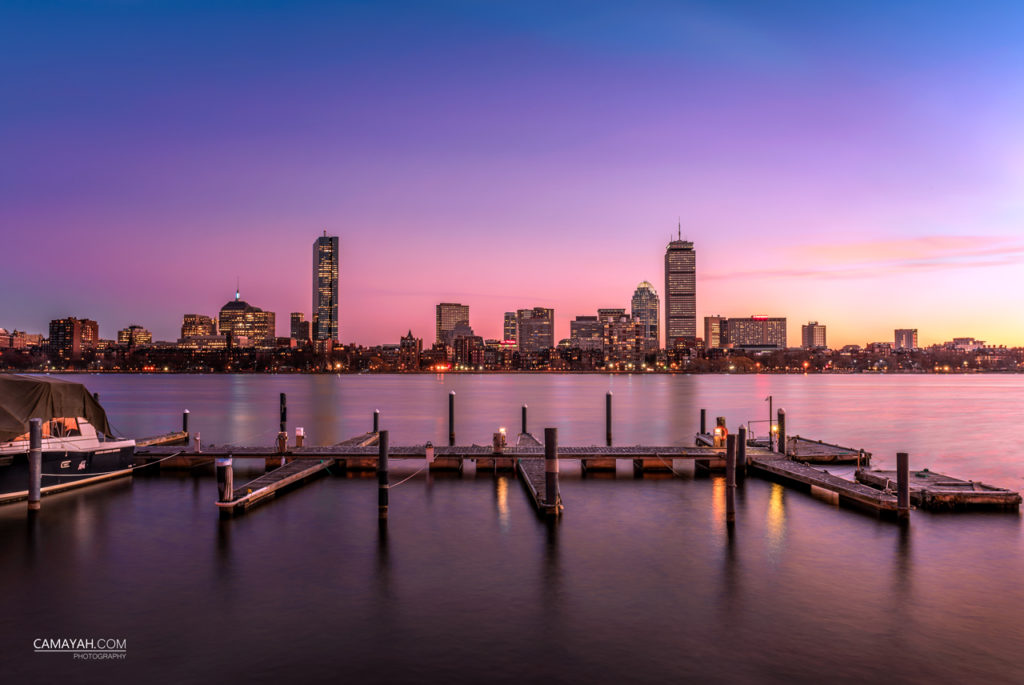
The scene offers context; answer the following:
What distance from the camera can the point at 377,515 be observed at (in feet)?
87.2

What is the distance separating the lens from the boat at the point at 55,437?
26.3 metres

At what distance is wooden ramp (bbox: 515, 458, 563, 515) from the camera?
25.6 m

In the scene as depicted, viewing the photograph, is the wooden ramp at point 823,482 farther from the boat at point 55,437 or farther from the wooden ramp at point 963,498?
the boat at point 55,437

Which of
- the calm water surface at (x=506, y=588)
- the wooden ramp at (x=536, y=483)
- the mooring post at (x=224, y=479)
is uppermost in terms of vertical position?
the mooring post at (x=224, y=479)

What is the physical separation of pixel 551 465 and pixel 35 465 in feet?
62.8

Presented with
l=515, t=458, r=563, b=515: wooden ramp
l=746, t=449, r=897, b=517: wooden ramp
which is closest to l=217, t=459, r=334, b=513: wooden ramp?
l=515, t=458, r=563, b=515: wooden ramp

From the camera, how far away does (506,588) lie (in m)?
18.2

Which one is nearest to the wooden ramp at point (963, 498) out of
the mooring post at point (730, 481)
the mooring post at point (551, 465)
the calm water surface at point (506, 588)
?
the calm water surface at point (506, 588)

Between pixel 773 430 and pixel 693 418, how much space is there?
43.9 meters

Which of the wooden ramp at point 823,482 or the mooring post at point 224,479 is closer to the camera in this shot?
the mooring post at point 224,479

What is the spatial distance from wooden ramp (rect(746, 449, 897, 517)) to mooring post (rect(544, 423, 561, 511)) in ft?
38.5

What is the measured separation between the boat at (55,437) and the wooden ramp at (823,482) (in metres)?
31.4

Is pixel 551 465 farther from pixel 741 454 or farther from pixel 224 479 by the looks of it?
pixel 741 454

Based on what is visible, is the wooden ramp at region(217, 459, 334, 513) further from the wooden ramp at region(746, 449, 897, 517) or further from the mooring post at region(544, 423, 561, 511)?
the wooden ramp at region(746, 449, 897, 517)
